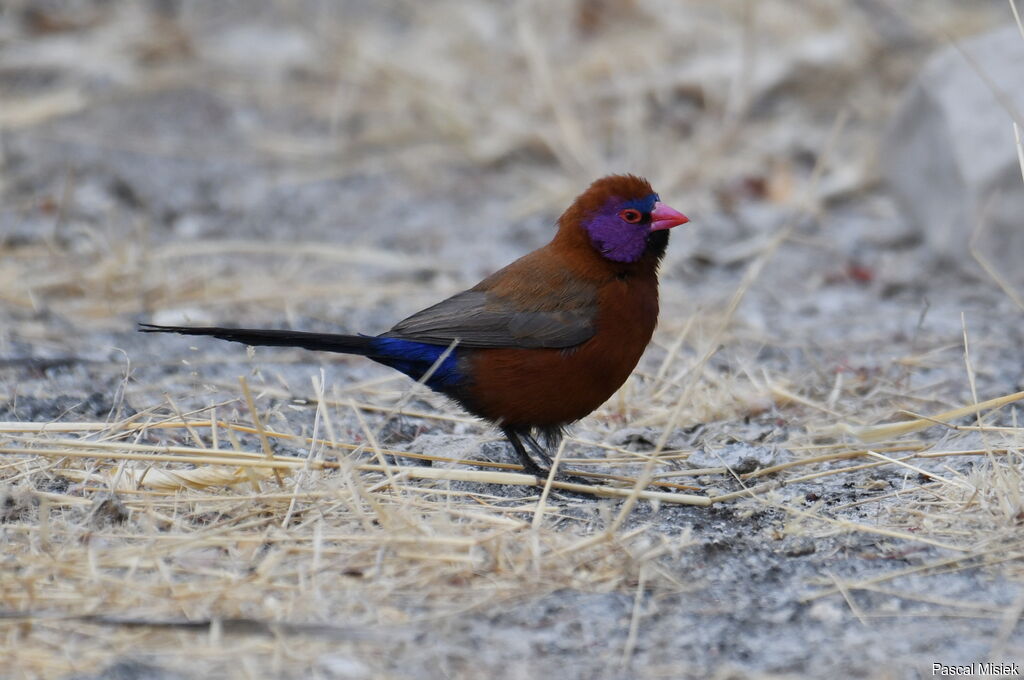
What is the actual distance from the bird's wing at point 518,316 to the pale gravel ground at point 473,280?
42cm

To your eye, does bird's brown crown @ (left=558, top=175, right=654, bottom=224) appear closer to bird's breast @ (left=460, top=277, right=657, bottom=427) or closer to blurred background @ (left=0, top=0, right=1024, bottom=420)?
bird's breast @ (left=460, top=277, right=657, bottom=427)

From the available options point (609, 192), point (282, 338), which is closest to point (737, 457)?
point (609, 192)

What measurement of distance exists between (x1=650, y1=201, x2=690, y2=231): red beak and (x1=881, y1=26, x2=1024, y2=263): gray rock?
2382 millimetres

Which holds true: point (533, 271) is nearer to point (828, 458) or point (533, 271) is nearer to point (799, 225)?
point (828, 458)

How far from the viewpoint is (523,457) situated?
4.36 meters

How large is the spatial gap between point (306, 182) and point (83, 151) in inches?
58.7

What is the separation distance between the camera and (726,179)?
8.19m

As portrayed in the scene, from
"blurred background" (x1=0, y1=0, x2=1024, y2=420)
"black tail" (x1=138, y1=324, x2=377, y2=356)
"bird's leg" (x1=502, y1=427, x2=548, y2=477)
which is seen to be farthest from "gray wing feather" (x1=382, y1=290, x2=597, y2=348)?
"blurred background" (x1=0, y1=0, x2=1024, y2=420)

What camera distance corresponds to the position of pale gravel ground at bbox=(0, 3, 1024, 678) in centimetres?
301

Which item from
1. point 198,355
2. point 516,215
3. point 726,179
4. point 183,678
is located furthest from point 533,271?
point 726,179

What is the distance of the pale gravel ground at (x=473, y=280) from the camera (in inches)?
118

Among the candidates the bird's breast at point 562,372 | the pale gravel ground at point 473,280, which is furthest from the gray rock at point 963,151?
the bird's breast at point 562,372

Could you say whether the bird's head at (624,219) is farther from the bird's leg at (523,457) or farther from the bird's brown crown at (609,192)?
the bird's leg at (523,457)

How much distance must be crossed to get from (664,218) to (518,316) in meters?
0.64
